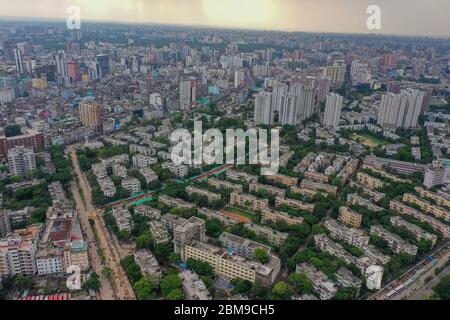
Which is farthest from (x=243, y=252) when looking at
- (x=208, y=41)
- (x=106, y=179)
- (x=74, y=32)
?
(x=208, y=41)

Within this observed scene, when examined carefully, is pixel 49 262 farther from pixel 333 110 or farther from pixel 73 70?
pixel 73 70

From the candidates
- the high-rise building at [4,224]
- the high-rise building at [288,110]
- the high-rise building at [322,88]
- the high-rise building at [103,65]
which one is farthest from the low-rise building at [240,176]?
the high-rise building at [103,65]

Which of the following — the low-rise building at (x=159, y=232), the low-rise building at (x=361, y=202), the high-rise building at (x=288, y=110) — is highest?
the high-rise building at (x=288, y=110)

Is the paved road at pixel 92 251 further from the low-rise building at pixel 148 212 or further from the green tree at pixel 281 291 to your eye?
the green tree at pixel 281 291

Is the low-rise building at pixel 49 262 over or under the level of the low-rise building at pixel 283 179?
under

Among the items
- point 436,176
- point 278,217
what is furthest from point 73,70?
point 436,176
